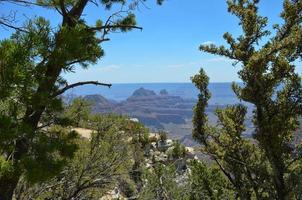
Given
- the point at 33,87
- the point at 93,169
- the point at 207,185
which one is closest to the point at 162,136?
the point at 207,185

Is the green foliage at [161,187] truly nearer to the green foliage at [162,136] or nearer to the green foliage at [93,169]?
the green foliage at [93,169]

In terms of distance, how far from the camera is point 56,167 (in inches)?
253

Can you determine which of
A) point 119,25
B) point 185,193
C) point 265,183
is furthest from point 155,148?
point 119,25

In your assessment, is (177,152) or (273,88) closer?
(273,88)

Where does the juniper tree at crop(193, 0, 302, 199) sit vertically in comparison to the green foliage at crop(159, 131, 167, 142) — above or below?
above

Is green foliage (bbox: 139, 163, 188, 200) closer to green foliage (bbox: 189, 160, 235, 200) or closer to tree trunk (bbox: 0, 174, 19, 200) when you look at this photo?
green foliage (bbox: 189, 160, 235, 200)

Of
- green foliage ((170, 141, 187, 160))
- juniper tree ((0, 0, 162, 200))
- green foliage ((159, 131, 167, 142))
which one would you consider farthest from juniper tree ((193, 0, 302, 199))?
green foliage ((159, 131, 167, 142))

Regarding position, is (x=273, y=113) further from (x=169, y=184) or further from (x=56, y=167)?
(x=56, y=167)

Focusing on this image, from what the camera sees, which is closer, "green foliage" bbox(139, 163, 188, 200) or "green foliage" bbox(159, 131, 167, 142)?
"green foliage" bbox(139, 163, 188, 200)

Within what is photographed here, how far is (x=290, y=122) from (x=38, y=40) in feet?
36.1

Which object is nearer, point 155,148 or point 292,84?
point 292,84

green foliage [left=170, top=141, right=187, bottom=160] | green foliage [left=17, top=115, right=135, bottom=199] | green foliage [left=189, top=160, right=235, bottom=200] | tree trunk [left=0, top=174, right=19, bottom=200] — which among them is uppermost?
tree trunk [left=0, top=174, right=19, bottom=200]

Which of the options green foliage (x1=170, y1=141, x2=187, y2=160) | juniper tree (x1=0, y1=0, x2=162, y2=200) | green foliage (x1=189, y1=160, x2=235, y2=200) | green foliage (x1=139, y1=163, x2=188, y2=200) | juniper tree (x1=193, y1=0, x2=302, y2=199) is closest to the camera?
juniper tree (x1=0, y1=0, x2=162, y2=200)

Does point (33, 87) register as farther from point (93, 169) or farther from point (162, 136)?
point (162, 136)
